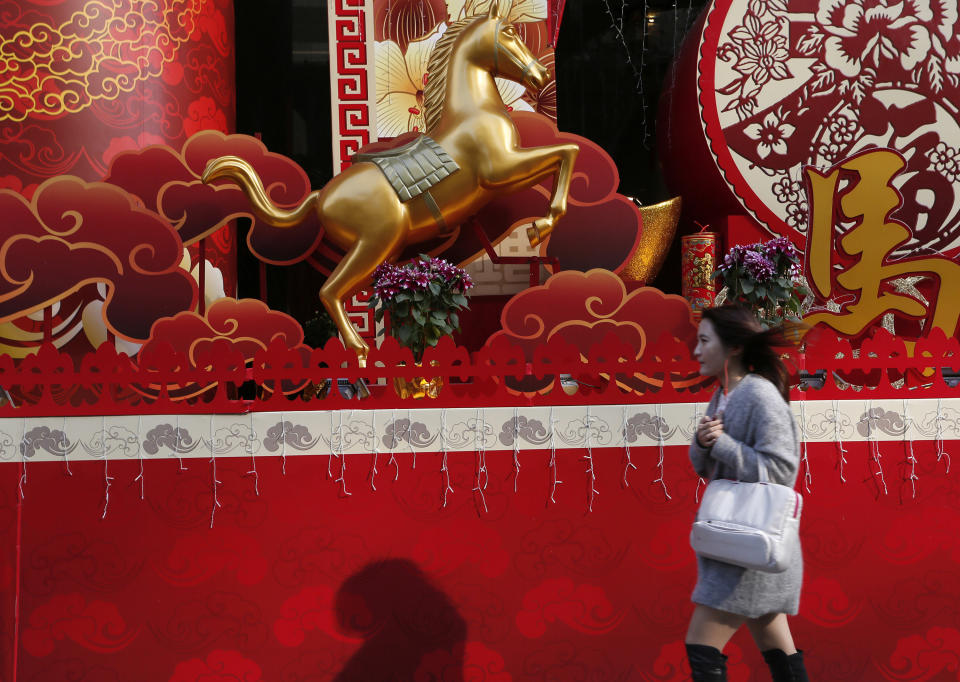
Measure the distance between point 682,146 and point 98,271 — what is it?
129 inches

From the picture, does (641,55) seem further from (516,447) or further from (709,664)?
(709,664)

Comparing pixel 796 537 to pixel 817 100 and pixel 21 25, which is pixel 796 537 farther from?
pixel 21 25

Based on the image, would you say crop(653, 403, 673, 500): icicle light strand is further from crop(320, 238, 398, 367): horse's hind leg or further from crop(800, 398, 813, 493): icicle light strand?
crop(320, 238, 398, 367): horse's hind leg

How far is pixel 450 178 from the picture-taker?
4219 millimetres

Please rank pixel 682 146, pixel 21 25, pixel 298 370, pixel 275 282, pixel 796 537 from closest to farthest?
pixel 796 537 → pixel 298 370 → pixel 21 25 → pixel 682 146 → pixel 275 282

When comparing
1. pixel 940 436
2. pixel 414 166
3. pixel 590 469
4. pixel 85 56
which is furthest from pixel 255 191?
pixel 940 436

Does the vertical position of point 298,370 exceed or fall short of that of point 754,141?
it falls short

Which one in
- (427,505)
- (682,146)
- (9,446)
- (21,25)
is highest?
(21,25)

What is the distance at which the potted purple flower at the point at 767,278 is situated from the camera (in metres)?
4.00

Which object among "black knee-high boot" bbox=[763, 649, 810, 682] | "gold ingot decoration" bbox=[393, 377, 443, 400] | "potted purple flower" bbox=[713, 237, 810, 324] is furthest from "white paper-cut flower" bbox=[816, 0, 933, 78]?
"black knee-high boot" bbox=[763, 649, 810, 682]

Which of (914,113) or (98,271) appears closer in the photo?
(98,271)

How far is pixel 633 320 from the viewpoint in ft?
12.5

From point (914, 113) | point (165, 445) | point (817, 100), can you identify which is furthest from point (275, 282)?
point (914, 113)

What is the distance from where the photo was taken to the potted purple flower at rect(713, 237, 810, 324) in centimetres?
400
